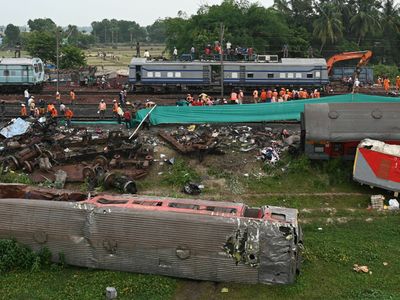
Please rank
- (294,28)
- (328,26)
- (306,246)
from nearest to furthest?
(306,246) → (328,26) → (294,28)

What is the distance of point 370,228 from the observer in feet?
53.5

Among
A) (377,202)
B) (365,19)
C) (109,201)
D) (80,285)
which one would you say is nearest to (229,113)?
(377,202)

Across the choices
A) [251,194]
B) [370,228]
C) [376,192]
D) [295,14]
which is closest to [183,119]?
[251,194]

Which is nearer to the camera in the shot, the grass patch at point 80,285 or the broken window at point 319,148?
the grass patch at point 80,285

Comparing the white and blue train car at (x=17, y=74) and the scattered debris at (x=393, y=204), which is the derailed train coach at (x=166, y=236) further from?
the white and blue train car at (x=17, y=74)

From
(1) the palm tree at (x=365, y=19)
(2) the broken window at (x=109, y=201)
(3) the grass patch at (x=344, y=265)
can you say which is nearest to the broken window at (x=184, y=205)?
(2) the broken window at (x=109, y=201)

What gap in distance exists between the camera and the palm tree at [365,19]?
62.0 metres

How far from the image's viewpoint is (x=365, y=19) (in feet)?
203

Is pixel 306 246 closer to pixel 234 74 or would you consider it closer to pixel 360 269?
pixel 360 269

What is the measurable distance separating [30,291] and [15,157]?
9855mm

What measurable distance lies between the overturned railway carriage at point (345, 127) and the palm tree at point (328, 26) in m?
40.6

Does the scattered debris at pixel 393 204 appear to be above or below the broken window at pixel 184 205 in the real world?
below

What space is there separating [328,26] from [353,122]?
41718mm

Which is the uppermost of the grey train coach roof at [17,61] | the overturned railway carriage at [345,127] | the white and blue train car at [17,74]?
the grey train coach roof at [17,61]
